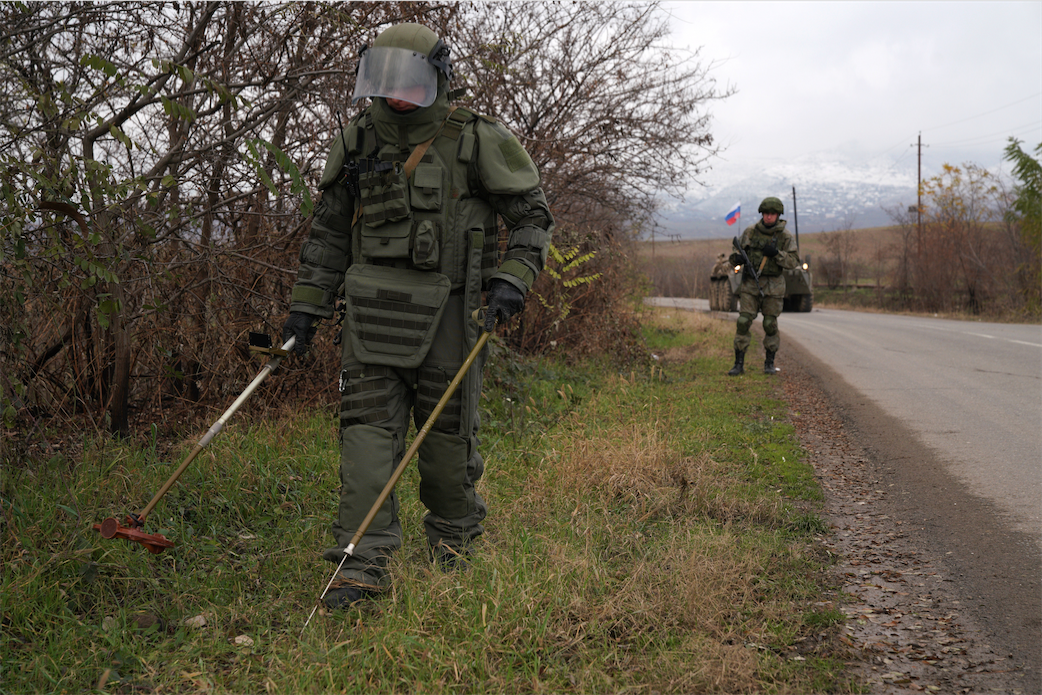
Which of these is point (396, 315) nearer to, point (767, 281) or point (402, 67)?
point (402, 67)

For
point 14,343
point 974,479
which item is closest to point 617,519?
point 974,479

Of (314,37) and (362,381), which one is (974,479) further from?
(314,37)

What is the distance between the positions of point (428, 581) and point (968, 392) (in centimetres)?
703

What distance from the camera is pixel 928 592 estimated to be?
318 cm

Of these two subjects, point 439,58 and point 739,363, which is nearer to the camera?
point 439,58

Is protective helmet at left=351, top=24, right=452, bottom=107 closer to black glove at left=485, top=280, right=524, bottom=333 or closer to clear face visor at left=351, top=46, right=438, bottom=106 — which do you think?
clear face visor at left=351, top=46, right=438, bottom=106

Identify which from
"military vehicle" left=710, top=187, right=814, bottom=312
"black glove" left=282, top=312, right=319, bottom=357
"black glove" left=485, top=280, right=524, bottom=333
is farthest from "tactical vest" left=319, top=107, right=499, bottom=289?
"military vehicle" left=710, top=187, right=814, bottom=312

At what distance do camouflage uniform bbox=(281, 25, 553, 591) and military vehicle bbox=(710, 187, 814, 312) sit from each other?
6.86 metres

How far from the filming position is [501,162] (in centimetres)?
322

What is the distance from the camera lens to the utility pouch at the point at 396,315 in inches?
123

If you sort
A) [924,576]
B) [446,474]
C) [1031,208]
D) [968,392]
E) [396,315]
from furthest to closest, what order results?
[1031,208], [968,392], [924,576], [446,474], [396,315]

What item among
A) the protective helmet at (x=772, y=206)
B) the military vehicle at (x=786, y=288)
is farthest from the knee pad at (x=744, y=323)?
the protective helmet at (x=772, y=206)

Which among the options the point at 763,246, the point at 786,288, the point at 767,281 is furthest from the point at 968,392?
the point at 786,288

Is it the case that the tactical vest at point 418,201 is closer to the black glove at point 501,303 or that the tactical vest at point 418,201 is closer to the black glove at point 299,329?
the black glove at point 501,303
